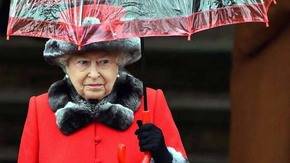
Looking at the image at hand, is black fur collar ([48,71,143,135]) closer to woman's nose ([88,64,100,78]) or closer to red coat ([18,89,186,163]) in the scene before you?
red coat ([18,89,186,163])

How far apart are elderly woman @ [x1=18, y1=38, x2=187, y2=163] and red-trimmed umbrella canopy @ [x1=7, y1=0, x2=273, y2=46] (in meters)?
0.28

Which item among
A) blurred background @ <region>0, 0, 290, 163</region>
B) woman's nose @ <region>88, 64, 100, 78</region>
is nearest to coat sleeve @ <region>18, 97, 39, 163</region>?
woman's nose @ <region>88, 64, 100, 78</region>

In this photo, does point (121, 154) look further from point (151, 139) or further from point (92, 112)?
point (92, 112)

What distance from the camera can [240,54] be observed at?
7.04m

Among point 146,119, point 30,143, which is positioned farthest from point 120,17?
point 30,143

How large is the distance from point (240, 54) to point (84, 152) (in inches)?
76.5

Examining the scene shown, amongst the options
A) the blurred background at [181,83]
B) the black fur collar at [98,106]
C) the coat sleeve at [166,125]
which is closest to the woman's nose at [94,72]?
the black fur collar at [98,106]

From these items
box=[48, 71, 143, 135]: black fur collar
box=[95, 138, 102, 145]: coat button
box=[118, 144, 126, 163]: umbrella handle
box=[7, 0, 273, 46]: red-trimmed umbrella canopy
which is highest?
box=[7, 0, 273, 46]: red-trimmed umbrella canopy

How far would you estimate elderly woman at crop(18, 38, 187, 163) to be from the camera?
524 centimetres

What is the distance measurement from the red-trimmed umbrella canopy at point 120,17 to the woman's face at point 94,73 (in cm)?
27

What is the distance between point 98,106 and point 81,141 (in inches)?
7.1

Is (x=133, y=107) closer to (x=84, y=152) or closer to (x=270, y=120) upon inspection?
(x=84, y=152)

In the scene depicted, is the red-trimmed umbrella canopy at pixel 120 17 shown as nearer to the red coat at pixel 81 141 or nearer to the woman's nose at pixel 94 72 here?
the woman's nose at pixel 94 72

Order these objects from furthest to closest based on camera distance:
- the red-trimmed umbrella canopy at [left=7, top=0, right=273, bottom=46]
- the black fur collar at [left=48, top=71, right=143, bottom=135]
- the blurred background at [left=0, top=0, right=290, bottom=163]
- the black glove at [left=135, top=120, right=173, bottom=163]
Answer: the blurred background at [left=0, top=0, right=290, bottom=163]
the black fur collar at [left=48, top=71, right=143, bottom=135]
the black glove at [left=135, top=120, right=173, bottom=163]
the red-trimmed umbrella canopy at [left=7, top=0, right=273, bottom=46]
